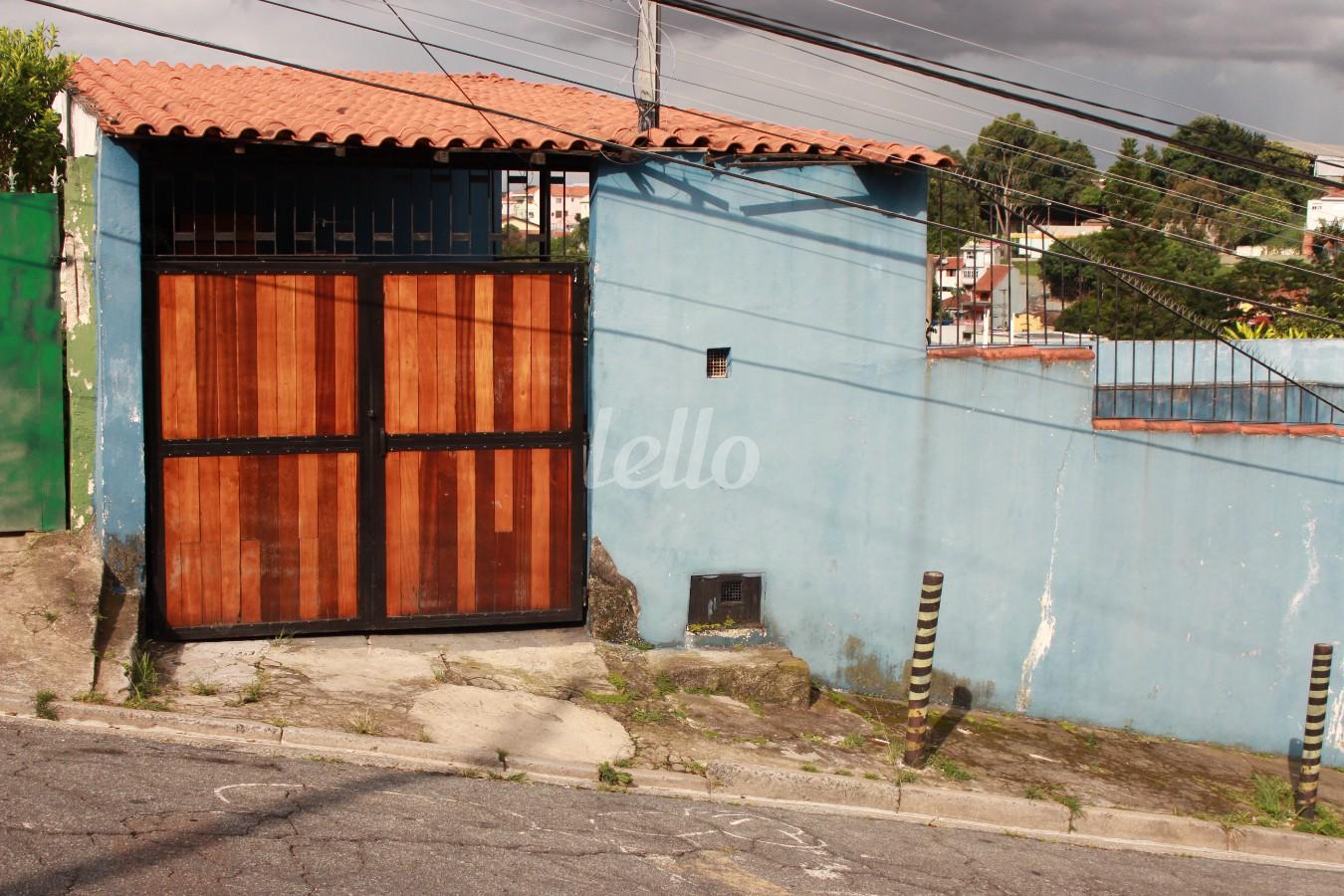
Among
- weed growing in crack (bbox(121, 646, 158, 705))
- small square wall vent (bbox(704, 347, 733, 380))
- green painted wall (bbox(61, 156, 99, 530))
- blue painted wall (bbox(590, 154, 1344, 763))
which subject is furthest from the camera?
small square wall vent (bbox(704, 347, 733, 380))

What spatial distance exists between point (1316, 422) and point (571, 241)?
624 centimetres

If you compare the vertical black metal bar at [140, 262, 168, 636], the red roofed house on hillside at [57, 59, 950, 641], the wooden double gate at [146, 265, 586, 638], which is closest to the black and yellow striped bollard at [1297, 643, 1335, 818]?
the red roofed house on hillside at [57, 59, 950, 641]

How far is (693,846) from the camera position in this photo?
21.2 ft

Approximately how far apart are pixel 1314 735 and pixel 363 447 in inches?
268

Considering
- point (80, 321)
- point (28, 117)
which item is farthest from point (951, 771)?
point (28, 117)

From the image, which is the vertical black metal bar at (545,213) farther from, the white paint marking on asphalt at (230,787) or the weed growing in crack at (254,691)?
the white paint marking on asphalt at (230,787)

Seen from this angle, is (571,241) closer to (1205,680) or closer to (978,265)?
(978,265)

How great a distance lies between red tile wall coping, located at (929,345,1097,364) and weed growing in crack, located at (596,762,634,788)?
13.6 feet

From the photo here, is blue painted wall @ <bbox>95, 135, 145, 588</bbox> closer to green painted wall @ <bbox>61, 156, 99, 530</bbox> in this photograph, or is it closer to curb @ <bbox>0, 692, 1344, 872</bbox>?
green painted wall @ <bbox>61, 156, 99, 530</bbox>

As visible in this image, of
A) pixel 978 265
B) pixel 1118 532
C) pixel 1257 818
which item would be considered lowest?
pixel 1257 818

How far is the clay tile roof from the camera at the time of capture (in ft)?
27.5

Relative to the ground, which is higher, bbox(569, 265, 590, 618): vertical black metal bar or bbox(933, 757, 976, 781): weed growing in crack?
bbox(569, 265, 590, 618): vertical black metal bar

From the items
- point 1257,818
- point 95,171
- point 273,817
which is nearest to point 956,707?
point 1257,818

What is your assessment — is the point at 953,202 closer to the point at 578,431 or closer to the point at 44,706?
the point at 578,431
